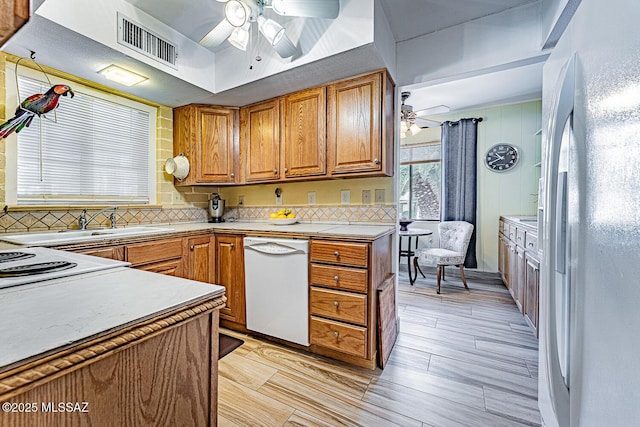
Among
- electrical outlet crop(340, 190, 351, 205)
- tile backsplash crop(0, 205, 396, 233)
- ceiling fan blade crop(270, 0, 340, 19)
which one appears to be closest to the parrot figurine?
tile backsplash crop(0, 205, 396, 233)

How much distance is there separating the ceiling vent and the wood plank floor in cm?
232

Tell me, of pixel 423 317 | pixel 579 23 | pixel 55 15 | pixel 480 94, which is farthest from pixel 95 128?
pixel 480 94

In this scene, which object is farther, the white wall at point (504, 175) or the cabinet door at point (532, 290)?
the white wall at point (504, 175)

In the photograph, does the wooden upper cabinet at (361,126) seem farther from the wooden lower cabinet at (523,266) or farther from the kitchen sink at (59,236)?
the kitchen sink at (59,236)

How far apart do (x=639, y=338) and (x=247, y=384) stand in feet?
6.04

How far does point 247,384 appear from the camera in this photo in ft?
5.63

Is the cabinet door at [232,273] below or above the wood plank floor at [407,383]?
above

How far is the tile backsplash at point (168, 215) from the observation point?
6.50 ft

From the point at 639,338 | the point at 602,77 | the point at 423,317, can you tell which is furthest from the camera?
the point at 423,317

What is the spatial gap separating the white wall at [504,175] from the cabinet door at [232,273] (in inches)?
144

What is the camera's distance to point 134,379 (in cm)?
51

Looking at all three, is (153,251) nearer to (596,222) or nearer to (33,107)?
(33,107)

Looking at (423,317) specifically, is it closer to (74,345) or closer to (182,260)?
(182,260)

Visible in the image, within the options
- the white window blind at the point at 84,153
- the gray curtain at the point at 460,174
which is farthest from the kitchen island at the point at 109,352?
the gray curtain at the point at 460,174
